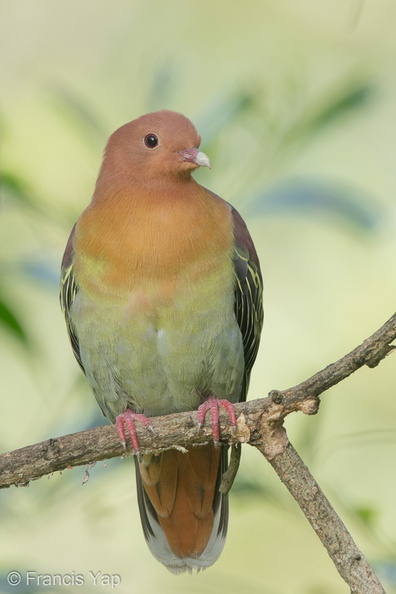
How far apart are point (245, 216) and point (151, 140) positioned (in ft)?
2.47

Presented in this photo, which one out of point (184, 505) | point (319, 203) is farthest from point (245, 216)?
point (184, 505)

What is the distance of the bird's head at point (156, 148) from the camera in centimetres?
439

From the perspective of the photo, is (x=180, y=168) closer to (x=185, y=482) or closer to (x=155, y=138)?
(x=155, y=138)

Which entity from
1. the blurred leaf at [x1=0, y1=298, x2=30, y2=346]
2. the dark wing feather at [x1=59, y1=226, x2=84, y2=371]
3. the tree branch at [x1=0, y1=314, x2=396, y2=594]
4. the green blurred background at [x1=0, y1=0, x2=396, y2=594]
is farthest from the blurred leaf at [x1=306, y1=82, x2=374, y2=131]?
the blurred leaf at [x1=0, y1=298, x2=30, y2=346]

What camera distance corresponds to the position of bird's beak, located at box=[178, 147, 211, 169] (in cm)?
414

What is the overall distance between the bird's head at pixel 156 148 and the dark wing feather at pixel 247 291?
384mm

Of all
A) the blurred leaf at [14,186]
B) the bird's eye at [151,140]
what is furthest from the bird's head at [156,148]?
the blurred leaf at [14,186]

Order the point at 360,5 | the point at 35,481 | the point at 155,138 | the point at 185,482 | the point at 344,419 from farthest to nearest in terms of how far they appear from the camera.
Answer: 1. the point at 344,419
2. the point at 185,482
3. the point at 155,138
4. the point at 35,481
5. the point at 360,5

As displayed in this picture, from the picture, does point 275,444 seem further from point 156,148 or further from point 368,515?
point 156,148

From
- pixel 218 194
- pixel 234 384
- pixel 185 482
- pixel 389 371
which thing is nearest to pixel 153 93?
pixel 218 194

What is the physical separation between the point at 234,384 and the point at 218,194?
863mm

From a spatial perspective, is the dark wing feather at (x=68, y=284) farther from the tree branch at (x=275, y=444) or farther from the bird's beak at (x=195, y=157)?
the tree branch at (x=275, y=444)

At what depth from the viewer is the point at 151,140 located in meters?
4.49

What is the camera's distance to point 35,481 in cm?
393
